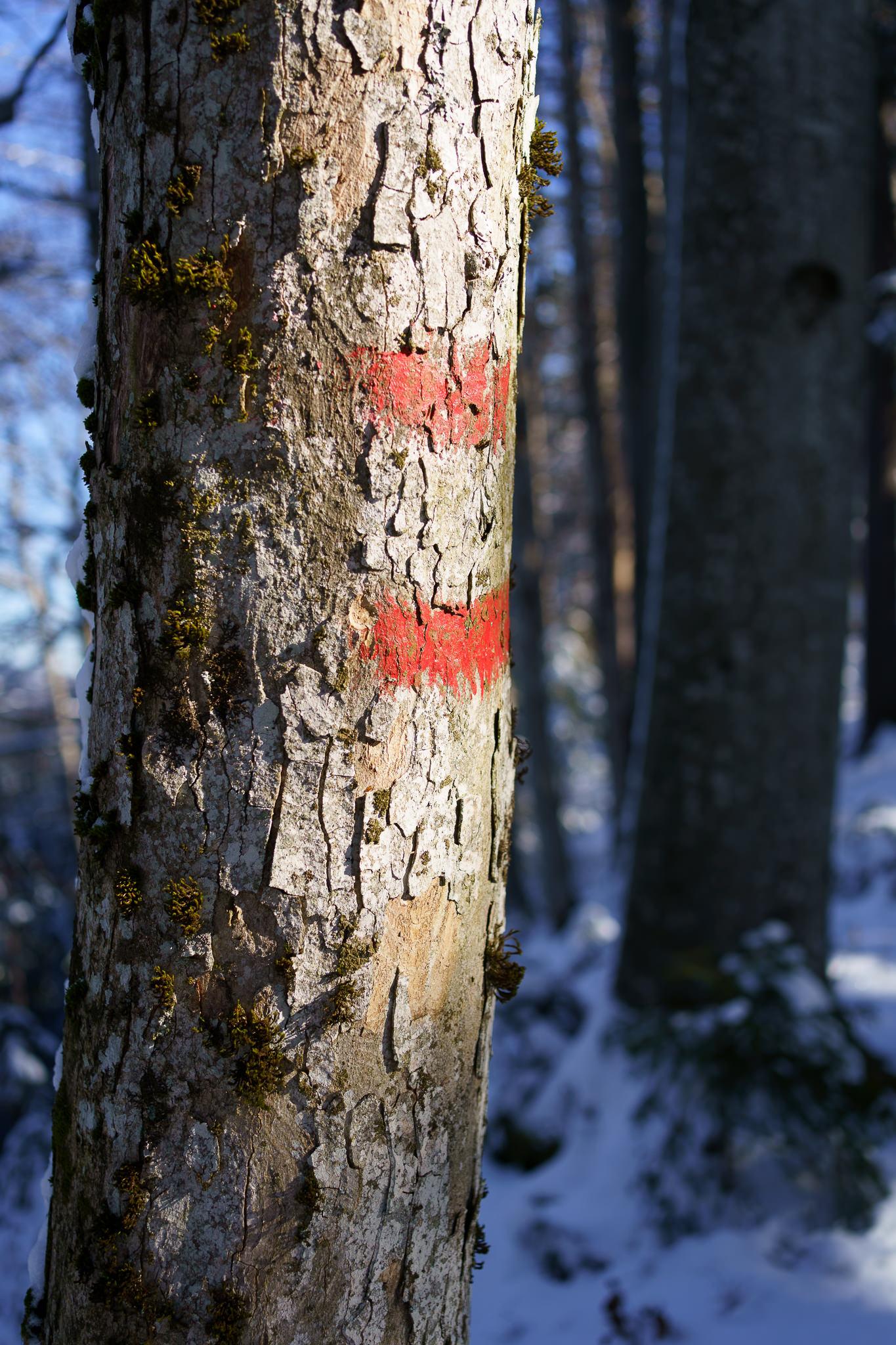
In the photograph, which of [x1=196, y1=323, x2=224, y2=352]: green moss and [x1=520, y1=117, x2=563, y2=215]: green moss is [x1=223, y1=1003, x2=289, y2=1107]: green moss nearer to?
[x1=196, y1=323, x2=224, y2=352]: green moss

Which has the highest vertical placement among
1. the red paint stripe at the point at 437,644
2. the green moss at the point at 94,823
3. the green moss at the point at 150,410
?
the green moss at the point at 150,410

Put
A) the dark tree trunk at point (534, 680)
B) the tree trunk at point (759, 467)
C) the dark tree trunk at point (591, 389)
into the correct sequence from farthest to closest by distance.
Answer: the dark tree trunk at point (534, 680) < the dark tree trunk at point (591, 389) < the tree trunk at point (759, 467)

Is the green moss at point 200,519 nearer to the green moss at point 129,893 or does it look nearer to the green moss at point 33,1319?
the green moss at point 129,893

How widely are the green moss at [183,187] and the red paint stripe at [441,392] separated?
282mm

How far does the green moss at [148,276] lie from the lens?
1.06 m

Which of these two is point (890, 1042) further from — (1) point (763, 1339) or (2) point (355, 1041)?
(2) point (355, 1041)

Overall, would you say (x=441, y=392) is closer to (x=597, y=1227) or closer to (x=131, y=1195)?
(x=131, y=1195)

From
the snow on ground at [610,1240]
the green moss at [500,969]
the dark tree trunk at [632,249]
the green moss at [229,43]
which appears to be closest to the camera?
the green moss at [229,43]

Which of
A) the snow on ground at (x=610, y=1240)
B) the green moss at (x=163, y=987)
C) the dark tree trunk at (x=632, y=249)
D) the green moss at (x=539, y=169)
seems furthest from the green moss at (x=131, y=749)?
the dark tree trunk at (x=632, y=249)

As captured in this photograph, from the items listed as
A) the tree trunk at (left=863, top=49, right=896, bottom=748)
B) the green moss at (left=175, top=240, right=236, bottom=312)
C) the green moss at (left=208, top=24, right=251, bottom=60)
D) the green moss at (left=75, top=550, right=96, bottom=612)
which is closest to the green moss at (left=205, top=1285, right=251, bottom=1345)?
the green moss at (left=75, top=550, right=96, bottom=612)

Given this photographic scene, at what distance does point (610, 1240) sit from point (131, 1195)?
2702 mm

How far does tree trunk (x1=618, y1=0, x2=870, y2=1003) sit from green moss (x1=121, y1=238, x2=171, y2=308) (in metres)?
3.32

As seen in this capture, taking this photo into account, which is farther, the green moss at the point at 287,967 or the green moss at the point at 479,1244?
the green moss at the point at 479,1244

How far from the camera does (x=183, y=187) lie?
1049mm
